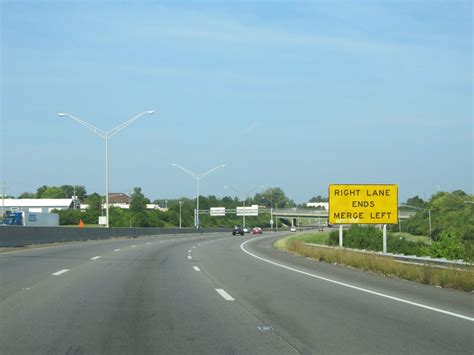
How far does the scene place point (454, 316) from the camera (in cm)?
1205

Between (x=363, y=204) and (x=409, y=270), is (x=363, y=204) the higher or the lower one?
the higher one

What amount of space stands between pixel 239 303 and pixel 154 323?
3.05m

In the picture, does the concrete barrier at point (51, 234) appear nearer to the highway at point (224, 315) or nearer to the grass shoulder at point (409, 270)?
the highway at point (224, 315)

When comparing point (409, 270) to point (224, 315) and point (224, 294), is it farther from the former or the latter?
point (224, 315)

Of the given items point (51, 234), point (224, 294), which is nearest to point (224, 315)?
point (224, 294)

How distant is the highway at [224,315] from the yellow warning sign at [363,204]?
55.5 feet

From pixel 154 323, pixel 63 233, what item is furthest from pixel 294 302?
pixel 63 233

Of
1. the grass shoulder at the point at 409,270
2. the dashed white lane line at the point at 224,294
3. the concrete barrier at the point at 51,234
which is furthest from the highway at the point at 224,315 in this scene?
the concrete barrier at the point at 51,234

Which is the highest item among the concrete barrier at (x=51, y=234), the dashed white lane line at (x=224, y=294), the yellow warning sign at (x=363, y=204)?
the yellow warning sign at (x=363, y=204)

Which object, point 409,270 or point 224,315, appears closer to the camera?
point 224,315

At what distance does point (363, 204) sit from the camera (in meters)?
37.0

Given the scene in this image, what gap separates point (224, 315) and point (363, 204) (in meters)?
26.3

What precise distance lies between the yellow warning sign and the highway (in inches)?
665

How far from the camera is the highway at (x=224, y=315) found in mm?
9133
